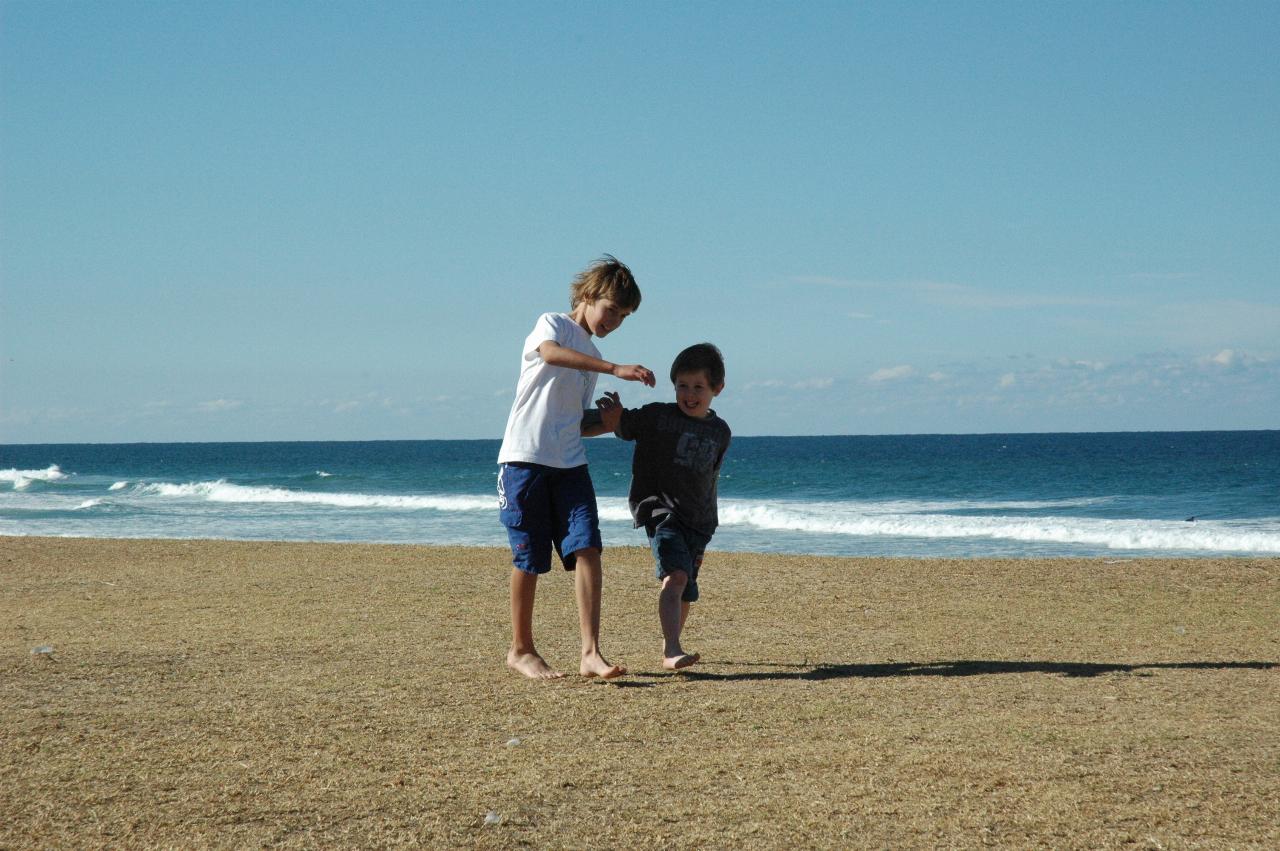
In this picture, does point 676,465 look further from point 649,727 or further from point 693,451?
point 649,727

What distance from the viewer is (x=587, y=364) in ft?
16.1

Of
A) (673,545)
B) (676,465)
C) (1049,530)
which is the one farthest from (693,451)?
(1049,530)

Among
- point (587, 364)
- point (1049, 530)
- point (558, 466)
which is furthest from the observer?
point (1049, 530)

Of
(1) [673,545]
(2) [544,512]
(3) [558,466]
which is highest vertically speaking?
(3) [558,466]

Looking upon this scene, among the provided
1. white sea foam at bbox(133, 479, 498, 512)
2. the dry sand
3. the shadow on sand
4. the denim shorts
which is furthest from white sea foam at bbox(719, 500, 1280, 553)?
the denim shorts

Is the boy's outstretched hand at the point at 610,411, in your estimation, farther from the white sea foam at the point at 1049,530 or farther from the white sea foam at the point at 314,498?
the white sea foam at the point at 314,498

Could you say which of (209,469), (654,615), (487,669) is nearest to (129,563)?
(654,615)

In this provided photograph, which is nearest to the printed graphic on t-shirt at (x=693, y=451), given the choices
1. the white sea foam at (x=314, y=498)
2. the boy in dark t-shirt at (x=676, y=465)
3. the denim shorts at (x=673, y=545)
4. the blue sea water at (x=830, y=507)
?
the boy in dark t-shirt at (x=676, y=465)

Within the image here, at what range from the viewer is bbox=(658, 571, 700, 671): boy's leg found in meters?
5.42

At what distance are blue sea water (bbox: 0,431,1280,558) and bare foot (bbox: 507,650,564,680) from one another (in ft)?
37.1

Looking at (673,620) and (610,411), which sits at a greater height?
(610,411)

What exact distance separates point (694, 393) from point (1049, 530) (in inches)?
642

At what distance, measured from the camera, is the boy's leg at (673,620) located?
5418mm

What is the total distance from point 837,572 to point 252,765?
758 centimetres
